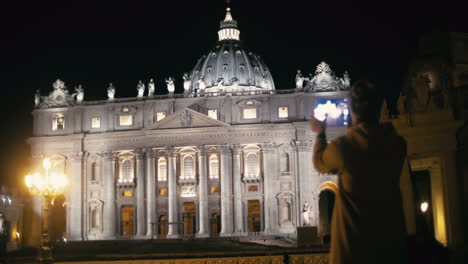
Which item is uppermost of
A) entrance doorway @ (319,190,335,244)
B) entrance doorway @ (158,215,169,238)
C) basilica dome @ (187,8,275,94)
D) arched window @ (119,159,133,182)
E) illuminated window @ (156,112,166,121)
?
basilica dome @ (187,8,275,94)

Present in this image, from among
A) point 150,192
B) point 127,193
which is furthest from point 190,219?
point 127,193

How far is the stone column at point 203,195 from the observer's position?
2771 inches

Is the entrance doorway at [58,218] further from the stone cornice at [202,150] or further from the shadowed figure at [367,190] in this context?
the shadowed figure at [367,190]

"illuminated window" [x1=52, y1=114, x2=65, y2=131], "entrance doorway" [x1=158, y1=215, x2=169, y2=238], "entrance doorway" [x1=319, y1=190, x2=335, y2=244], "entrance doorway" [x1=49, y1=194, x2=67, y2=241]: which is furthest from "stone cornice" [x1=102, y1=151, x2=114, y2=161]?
"entrance doorway" [x1=319, y1=190, x2=335, y2=244]

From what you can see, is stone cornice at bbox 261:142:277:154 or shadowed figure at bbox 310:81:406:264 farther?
stone cornice at bbox 261:142:277:154

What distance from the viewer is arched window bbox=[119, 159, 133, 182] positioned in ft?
244

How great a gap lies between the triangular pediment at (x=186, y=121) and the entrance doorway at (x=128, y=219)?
9.61 m

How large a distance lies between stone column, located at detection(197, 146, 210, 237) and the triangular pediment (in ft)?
8.90

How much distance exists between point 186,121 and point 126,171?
30.7 feet

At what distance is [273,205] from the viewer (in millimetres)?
70000

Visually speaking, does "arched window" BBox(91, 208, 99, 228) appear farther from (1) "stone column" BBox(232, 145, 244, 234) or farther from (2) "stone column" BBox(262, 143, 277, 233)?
(2) "stone column" BBox(262, 143, 277, 233)

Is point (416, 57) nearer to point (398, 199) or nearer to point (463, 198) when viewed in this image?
point (463, 198)

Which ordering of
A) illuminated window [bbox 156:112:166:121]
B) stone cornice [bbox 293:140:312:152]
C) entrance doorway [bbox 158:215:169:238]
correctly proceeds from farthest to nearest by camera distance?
illuminated window [bbox 156:112:166:121] < entrance doorway [bbox 158:215:169:238] < stone cornice [bbox 293:140:312:152]

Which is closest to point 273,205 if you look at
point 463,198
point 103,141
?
point 103,141
